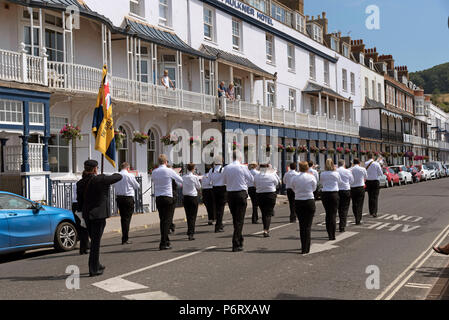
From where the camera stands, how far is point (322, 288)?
265 inches

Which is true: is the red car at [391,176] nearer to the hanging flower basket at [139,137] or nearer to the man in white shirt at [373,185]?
the man in white shirt at [373,185]

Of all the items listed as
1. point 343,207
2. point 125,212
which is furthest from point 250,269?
point 343,207

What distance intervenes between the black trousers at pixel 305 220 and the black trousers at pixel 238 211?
118cm

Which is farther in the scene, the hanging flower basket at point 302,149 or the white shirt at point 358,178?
the hanging flower basket at point 302,149

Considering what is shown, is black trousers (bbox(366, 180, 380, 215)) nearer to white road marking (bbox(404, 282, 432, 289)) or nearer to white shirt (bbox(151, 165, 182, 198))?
white shirt (bbox(151, 165, 182, 198))

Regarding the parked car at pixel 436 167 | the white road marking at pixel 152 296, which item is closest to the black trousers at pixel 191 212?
the white road marking at pixel 152 296

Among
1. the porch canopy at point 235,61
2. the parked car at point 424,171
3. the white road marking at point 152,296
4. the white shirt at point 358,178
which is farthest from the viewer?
the parked car at point 424,171

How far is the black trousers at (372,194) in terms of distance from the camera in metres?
15.4

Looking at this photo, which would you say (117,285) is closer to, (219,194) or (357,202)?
(219,194)

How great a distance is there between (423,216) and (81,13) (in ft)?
44.1

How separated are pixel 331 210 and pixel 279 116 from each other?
20594mm

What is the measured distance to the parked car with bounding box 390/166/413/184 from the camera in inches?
1503

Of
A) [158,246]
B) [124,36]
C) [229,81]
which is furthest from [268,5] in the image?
[158,246]

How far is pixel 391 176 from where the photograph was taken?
3669 cm
